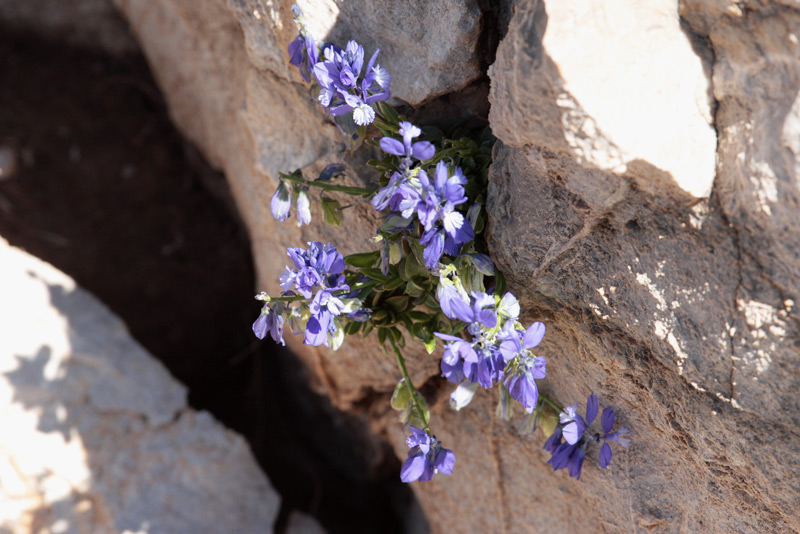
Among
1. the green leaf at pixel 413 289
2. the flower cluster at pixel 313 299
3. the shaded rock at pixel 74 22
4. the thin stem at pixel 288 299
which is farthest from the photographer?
the shaded rock at pixel 74 22

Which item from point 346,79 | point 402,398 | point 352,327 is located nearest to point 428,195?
point 346,79

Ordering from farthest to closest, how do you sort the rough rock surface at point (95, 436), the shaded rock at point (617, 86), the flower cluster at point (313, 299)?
1. the rough rock surface at point (95, 436)
2. the flower cluster at point (313, 299)
3. the shaded rock at point (617, 86)

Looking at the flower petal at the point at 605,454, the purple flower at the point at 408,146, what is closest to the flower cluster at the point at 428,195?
the purple flower at the point at 408,146

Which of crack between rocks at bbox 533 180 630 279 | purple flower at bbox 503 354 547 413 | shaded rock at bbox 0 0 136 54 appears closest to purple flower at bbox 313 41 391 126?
crack between rocks at bbox 533 180 630 279

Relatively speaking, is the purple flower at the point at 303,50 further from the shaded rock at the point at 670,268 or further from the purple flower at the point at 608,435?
the purple flower at the point at 608,435

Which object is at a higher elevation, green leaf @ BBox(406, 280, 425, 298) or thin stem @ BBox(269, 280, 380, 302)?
green leaf @ BBox(406, 280, 425, 298)

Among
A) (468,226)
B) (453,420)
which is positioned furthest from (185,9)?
(453,420)

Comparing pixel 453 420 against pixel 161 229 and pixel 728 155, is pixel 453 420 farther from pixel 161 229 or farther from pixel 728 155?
pixel 161 229

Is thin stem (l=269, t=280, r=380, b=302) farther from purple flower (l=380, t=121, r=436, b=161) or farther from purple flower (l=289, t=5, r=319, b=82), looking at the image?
purple flower (l=289, t=5, r=319, b=82)
